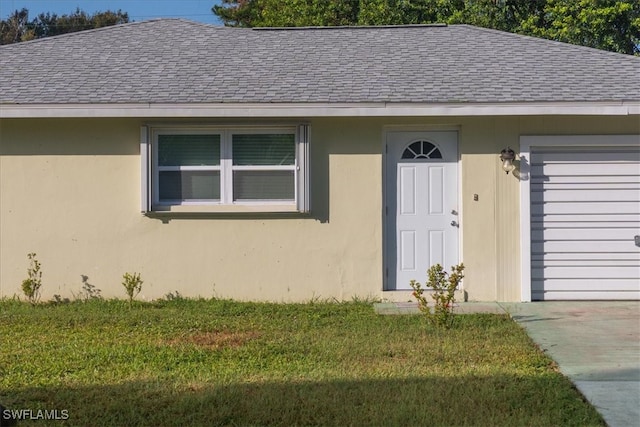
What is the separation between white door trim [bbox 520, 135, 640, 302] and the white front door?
2.90ft

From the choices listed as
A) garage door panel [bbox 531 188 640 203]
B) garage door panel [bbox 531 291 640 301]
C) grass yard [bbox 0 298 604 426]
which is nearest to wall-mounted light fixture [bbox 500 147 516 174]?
garage door panel [bbox 531 188 640 203]

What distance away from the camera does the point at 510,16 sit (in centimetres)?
2236

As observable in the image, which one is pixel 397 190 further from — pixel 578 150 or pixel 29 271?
pixel 29 271

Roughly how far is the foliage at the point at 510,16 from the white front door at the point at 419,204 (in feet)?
36.7

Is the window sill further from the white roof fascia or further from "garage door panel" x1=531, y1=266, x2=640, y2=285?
"garage door panel" x1=531, y1=266, x2=640, y2=285

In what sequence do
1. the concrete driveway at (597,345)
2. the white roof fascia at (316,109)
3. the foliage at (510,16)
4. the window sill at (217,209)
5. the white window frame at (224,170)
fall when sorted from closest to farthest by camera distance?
the concrete driveway at (597,345) → the white roof fascia at (316,109) → the white window frame at (224,170) → the window sill at (217,209) → the foliage at (510,16)

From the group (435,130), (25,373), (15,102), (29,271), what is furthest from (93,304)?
(435,130)

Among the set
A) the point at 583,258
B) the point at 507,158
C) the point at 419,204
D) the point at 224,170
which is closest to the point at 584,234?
the point at 583,258

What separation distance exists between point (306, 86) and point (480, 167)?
8.52 feet

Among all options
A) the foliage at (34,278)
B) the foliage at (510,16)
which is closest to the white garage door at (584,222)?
the foliage at (34,278)

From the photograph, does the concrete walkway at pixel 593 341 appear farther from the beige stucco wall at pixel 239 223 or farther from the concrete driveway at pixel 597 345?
the beige stucco wall at pixel 239 223

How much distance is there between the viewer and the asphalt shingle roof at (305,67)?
10.4 m

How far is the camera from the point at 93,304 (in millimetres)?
10516

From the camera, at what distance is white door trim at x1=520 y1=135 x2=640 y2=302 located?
10.7 m
